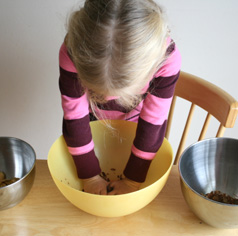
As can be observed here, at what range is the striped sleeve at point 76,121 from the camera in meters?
0.62

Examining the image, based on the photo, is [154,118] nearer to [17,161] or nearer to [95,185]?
[95,185]

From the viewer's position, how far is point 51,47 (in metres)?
1.02

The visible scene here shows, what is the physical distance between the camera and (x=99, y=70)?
0.47 m

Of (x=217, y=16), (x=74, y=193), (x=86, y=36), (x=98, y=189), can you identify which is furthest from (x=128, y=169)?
(x=217, y=16)

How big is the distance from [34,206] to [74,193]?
6.0 inches

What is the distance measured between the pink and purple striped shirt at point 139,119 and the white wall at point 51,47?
0.39 metres

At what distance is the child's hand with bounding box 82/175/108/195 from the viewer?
628 mm

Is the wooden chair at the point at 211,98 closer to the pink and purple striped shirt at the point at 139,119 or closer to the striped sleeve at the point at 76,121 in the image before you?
the pink and purple striped shirt at the point at 139,119

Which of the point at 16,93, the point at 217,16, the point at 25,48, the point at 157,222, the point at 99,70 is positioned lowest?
the point at 16,93

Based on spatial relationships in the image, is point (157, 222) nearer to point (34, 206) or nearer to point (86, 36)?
point (34, 206)

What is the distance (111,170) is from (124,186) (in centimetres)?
10

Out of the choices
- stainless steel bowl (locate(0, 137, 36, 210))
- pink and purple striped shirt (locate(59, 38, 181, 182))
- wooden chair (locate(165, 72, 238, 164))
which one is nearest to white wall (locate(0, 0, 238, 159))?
wooden chair (locate(165, 72, 238, 164))

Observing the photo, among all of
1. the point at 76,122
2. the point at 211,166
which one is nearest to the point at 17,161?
the point at 76,122

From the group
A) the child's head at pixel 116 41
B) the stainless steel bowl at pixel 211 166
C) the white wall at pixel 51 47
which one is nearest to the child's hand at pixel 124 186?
the stainless steel bowl at pixel 211 166
